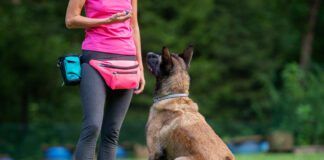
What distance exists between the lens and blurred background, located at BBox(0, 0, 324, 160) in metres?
23.5

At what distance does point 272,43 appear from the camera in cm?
3891

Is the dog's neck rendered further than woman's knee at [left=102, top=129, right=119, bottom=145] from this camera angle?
Yes

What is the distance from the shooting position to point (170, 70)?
25.5 ft

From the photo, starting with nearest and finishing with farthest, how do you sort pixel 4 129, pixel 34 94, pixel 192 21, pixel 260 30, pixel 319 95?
pixel 4 129 < pixel 319 95 < pixel 34 94 < pixel 192 21 < pixel 260 30

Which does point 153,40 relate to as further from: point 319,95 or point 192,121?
point 192,121

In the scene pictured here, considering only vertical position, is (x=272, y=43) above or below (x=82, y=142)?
above

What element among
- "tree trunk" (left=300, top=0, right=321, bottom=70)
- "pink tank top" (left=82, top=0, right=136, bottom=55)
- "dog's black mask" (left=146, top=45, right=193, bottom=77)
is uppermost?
"tree trunk" (left=300, top=0, right=321, bottom=70)

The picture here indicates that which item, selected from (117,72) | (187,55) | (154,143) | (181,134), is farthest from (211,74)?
(117,72)

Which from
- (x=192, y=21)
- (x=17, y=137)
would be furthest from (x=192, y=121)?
(x=192, y=21)

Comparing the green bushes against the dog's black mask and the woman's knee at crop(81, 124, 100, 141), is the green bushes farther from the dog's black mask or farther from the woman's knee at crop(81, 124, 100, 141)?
the woman's knee at crop(81, 124, 100, 141)

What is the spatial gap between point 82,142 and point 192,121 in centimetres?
111

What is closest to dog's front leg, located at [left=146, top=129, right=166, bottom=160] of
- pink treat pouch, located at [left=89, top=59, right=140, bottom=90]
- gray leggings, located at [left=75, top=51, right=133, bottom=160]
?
gray leggings, located at [left=75, top=51, right=133, bottom=160]

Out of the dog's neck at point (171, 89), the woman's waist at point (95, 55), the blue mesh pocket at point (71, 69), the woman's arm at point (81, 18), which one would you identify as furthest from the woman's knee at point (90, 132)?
the dog's neck at point (171, 89)

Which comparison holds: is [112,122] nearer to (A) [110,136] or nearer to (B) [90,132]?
(A) [110,136]
